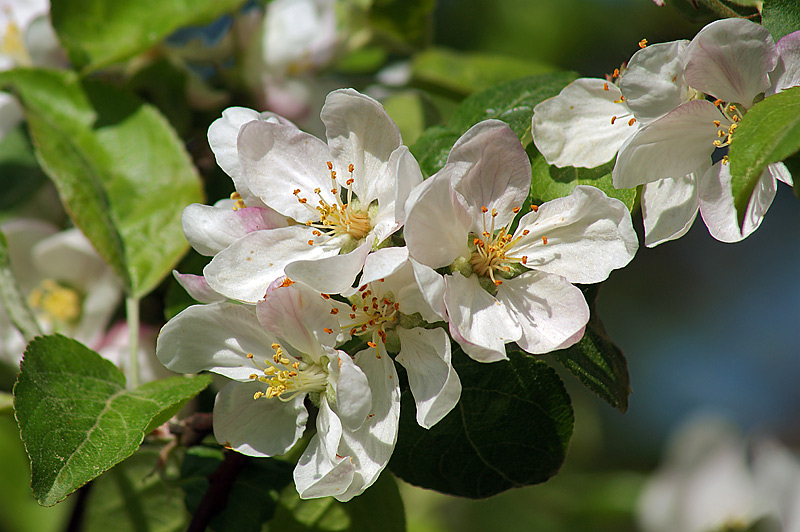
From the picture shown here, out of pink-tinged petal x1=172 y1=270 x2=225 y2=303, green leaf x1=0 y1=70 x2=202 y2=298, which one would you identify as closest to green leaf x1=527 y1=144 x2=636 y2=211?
pink-tinged petal x1=172 y1=270 x2=225 y2=303

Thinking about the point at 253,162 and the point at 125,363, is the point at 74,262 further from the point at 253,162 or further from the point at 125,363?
the point at 253,162

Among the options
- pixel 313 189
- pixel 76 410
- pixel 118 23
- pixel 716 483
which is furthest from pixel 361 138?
pixel 716 483

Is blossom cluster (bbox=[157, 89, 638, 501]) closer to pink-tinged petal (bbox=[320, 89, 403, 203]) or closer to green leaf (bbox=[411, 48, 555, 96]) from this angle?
pink-tinged petal (bbox=[320, 89, 403, 203])

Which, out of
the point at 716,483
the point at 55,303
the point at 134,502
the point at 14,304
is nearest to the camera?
the point at 14,304

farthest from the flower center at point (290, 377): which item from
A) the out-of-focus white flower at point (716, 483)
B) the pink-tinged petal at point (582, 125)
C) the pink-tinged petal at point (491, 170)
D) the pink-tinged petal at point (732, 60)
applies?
the out-of-focus white flower at point (716, 483)

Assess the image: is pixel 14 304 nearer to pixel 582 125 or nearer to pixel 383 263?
pixel 383 263
